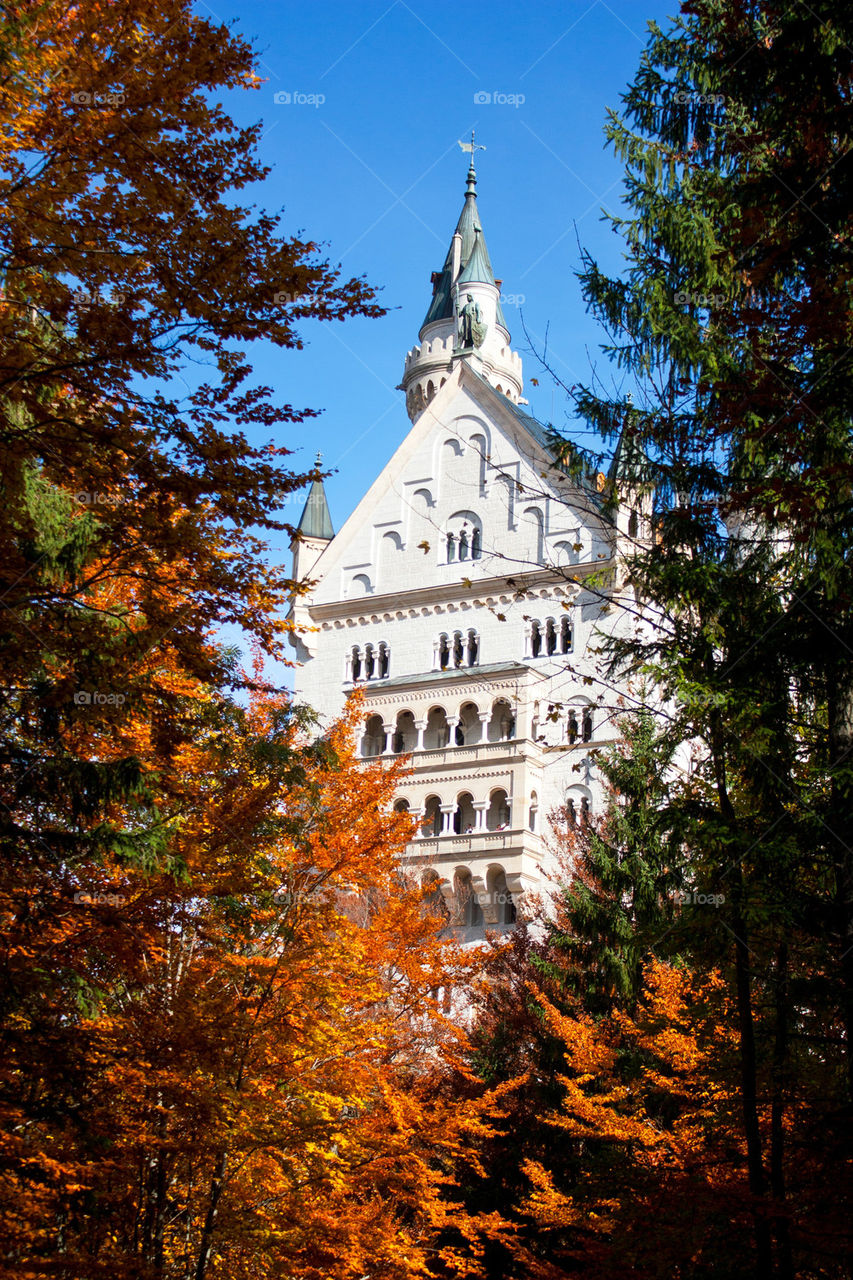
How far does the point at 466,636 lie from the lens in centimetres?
4641

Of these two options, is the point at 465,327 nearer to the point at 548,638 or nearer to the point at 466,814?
the point at 548,638

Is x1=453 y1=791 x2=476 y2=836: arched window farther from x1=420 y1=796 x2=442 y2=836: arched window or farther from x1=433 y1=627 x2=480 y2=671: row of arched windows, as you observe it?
x1=433 y1=627 x2=480 y2=671: row of arched windows

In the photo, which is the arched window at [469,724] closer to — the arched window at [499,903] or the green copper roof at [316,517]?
the arched window at [499,903]

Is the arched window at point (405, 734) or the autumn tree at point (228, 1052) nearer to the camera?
the autumn tree at point (228, 1052)

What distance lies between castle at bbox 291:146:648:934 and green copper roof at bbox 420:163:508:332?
5772 millimetres

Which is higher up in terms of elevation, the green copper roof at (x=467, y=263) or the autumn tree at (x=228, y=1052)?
the green copper roof at (x=467, y=263)

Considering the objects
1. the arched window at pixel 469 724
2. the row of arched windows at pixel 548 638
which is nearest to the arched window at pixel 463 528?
the row of arched windows at pixel 548 638

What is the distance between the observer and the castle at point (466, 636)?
4209 centimetres

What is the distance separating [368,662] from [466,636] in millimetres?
4355

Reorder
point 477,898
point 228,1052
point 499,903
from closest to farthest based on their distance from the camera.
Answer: point 228,1052, point 499,903, point 477,898

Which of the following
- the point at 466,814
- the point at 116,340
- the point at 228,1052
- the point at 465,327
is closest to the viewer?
the point at 116,340

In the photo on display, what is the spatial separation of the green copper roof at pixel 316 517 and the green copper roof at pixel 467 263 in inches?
453

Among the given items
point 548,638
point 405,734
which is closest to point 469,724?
point 405,734

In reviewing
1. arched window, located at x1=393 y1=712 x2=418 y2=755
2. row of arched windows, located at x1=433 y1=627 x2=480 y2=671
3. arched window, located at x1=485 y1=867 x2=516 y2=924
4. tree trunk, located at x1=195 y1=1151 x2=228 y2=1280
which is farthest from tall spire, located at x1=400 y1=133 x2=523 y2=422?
tree trunk, located at x1=195 y1=1151 x2=228 y2=1280
